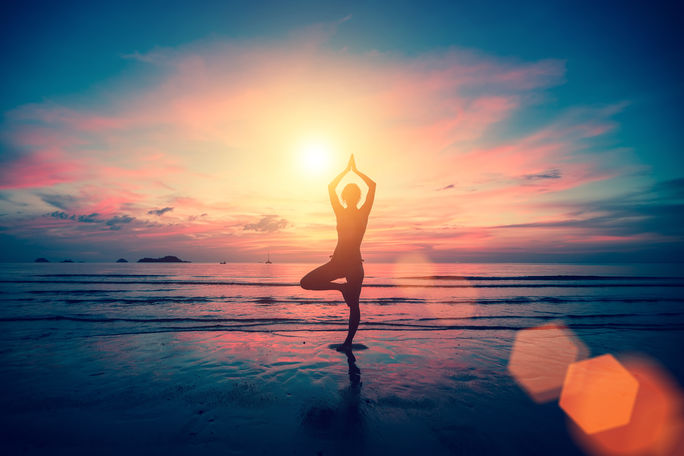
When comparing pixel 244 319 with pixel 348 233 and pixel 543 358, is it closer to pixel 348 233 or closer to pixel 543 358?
pixel 348 233

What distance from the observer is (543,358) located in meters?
6.79

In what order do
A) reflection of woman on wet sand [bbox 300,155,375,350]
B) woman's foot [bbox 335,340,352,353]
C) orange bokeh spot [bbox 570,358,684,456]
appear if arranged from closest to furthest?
orange bokeh spot [bbox 570,358,684,456], reflection of woman on wet sand [bbox 300,155,375,350], woman's foot [bbox 335,340,352,353]

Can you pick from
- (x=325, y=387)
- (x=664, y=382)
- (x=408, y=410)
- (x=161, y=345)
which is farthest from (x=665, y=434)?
(x=161, y=345)

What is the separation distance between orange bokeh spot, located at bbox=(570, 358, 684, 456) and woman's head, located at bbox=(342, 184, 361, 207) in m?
4.97

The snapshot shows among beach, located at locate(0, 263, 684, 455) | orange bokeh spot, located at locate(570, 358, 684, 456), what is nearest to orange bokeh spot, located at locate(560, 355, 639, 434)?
orange bokeh spot, located at locate(570, 358, 684, 456)

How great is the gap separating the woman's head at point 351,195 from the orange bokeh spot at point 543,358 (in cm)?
461

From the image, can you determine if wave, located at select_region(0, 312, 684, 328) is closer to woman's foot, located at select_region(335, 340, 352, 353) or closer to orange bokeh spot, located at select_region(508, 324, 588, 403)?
orange bokeh spot, located at select_region(508, 324, 588, 403)

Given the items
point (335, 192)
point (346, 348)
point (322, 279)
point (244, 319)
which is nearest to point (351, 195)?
point (335, 192)

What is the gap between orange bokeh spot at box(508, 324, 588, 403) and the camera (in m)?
5.08

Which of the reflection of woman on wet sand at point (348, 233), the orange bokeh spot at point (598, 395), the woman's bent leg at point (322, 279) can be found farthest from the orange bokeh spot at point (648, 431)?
the woman's bent leg at point (322, 279)

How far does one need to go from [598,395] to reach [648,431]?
1.12 meters

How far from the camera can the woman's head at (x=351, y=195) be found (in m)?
6.55

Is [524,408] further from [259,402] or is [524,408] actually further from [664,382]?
[259,402]

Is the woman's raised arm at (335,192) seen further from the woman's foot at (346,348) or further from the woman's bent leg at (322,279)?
the woman's foot at (346,348)
